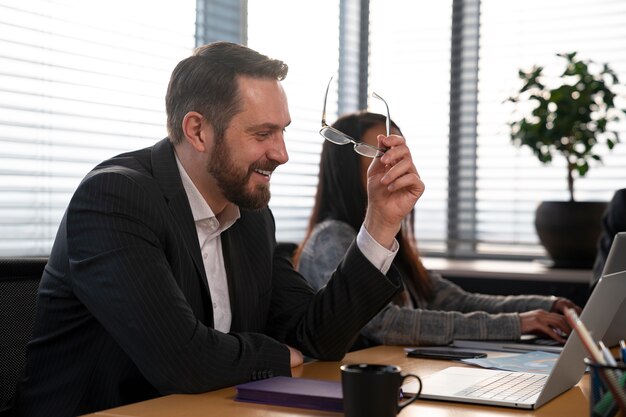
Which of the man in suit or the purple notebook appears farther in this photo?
the man in suit

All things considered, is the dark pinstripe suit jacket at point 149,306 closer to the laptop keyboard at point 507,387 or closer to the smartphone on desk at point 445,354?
the smartphone on desk at point 445,354

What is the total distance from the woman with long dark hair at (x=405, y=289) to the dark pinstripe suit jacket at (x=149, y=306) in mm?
324

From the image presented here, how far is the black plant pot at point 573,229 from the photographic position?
3.49m

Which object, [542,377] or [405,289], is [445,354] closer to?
[542,377]

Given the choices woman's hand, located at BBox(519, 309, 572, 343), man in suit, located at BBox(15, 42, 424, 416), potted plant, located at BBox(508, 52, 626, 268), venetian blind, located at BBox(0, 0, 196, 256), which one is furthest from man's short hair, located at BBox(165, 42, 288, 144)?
potted plant, located at BBox(508, 52, 626, 268)

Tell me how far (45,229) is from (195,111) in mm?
921

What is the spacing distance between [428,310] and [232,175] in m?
0.72

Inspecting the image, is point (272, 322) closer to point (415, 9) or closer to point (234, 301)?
point (234, 301)

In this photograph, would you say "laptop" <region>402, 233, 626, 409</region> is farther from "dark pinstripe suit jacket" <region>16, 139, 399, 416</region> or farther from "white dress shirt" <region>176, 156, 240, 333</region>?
"white dress shirt" <region>176, 156, 240, 333</region>

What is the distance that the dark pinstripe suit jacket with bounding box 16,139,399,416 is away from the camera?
1480mm

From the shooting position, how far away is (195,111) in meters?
1.91

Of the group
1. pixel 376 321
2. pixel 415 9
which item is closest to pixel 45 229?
pixel 376 321

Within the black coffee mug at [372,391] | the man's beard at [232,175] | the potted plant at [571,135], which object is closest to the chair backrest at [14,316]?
the man's beard at [232,175]

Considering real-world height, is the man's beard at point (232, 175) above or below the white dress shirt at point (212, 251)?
above
